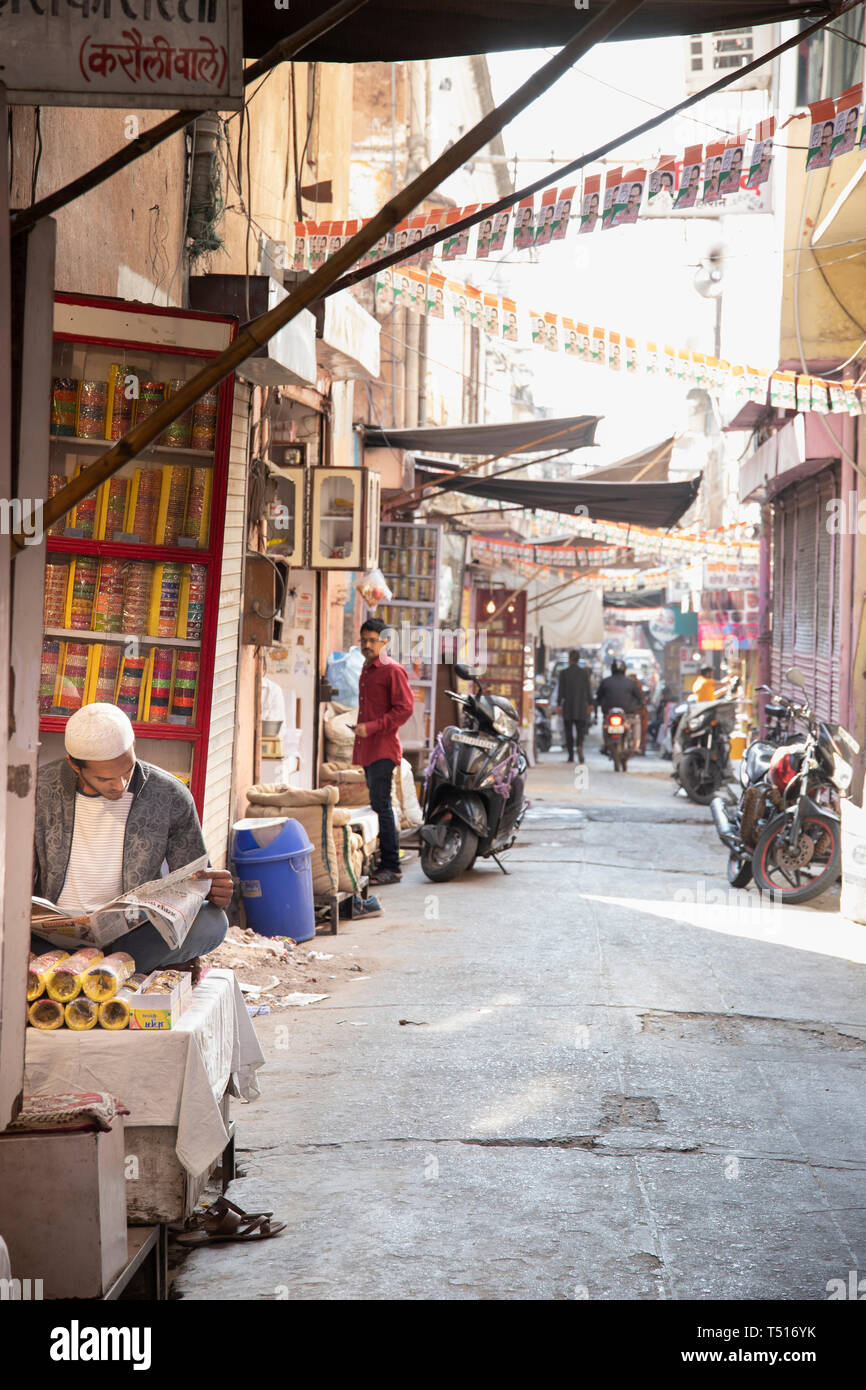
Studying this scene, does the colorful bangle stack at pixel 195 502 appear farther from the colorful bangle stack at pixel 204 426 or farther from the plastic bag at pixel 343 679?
the plastic bag at pixel 343 679

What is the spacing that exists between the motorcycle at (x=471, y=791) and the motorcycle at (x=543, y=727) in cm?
1611

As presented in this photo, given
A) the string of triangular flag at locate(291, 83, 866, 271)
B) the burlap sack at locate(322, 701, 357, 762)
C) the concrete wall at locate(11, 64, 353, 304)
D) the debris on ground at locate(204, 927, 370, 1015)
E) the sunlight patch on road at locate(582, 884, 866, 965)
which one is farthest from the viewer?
the burlap sack at locate(322, 701, 357, 762)

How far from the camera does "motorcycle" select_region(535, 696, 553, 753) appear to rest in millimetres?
27500

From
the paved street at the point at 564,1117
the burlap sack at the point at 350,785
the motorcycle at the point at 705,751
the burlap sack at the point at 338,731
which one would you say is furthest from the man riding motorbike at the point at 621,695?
the paved street at the point at 564,1117

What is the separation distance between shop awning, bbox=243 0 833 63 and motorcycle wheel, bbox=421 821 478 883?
726 cm

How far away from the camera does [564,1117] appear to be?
16.6ft

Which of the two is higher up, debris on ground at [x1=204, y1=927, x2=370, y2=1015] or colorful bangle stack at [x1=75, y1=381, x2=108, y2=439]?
colorful bangle stack at [x1=75, y1=381, x2=108, y2=439]

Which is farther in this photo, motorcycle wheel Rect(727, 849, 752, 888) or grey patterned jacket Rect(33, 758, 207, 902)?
motorcycle wheel Rect(727, 849, 752, 888)

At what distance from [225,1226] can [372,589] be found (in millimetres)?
9860

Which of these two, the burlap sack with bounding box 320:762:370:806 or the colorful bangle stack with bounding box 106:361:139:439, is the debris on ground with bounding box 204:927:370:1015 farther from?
the burlap sack with bounding box 320:762:370:806

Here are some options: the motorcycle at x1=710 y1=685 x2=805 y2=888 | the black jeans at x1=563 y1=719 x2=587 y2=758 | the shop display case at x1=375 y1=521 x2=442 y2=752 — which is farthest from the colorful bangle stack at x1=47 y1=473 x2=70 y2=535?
the black jeans at x1=563 y1=719 x2=587 y2=758

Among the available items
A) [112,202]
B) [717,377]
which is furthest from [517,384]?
[112,202]

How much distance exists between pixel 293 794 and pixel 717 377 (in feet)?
14.1
